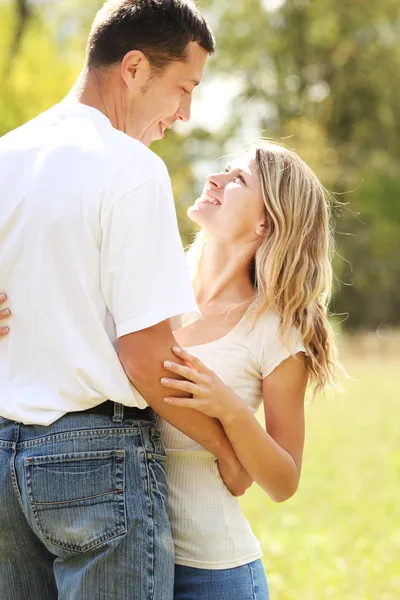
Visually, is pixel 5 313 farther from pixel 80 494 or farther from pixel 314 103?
pixel 314 103

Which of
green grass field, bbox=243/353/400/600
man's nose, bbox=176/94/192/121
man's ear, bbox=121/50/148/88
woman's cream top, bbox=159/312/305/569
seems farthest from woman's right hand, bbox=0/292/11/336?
green grass field, bbox=243/353/400/600

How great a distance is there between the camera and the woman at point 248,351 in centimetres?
249

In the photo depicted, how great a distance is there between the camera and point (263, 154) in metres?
2.94

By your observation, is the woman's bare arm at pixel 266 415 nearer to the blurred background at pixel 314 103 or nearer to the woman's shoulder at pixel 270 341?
the woman's shoulder at pixel 270 341

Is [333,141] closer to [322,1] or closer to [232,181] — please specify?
[322,1]

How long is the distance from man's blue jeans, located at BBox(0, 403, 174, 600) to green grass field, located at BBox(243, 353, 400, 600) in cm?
339

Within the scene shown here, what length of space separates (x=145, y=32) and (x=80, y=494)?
1240mm

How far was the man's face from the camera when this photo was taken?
2518 mm

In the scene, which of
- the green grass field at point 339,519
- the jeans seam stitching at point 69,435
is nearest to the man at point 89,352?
the jeans seam stitching at point 69,435

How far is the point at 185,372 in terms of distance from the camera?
2.26 metres

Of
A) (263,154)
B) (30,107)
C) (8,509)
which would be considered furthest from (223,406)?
(30,107)

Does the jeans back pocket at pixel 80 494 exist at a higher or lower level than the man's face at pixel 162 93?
lower

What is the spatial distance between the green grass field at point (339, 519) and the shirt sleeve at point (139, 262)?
3641 millimetres

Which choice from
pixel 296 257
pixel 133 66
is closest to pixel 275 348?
pixel 296 257
